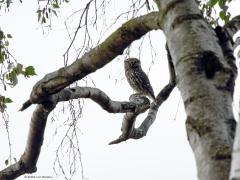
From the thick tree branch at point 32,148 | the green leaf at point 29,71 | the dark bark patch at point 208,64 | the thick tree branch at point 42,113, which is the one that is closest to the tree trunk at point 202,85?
the dark bark patch at point 208,64

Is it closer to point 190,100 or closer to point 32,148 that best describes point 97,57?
point 32,148

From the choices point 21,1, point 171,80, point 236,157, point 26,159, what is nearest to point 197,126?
point 236,157

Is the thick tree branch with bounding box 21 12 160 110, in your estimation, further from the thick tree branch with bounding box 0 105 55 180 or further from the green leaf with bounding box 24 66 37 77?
the green leaf with bounding box 24 66 37 77

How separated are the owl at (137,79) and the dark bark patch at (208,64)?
3.50 m

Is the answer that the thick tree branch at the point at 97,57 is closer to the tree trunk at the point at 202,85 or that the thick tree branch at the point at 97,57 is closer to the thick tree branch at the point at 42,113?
the thick tree branch at the point at 42,113

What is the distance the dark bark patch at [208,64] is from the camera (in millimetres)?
1024

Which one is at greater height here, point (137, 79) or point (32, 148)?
point (137, 79)

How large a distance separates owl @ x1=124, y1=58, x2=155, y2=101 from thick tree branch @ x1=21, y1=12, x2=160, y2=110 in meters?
2.66

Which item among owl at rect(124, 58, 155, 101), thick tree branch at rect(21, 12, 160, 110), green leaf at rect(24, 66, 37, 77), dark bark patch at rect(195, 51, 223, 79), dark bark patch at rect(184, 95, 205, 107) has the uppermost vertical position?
owl at rect(124, 58, 155, 101)

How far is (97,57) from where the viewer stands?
1.82 metres

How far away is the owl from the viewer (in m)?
4.70

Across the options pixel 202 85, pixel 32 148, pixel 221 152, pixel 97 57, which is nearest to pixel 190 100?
pixel 202 85

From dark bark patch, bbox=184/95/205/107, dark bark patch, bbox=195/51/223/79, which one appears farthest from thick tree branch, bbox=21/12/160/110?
dark bark patch, bbox=184/95/205/107

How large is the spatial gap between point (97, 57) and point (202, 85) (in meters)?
0.89
